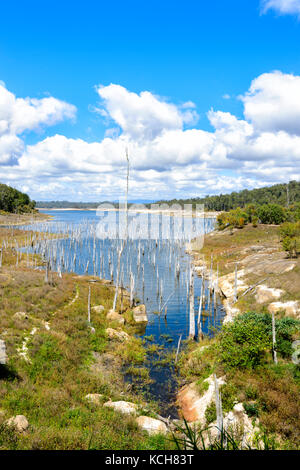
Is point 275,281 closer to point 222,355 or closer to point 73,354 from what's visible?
point 222,355

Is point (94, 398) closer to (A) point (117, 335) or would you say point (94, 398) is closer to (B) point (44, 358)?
(B) point (44, 358)

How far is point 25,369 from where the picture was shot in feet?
58.6

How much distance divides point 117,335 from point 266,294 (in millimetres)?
19838

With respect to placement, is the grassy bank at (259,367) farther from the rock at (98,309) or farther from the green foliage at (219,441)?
the rock at (98,309)

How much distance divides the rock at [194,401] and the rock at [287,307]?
13.0m

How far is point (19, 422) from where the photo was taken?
12047 mm

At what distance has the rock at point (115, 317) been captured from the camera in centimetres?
3172

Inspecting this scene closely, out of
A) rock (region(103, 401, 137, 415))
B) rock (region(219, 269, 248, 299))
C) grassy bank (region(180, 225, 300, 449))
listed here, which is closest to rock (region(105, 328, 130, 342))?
grassy bank (region(180, 225, 300, 449))

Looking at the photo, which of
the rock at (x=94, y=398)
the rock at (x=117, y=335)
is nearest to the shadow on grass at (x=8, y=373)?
the rock at (x=94, y=398)

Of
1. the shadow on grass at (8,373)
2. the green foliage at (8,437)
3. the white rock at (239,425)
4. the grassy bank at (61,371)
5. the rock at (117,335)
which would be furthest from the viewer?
the rock at (117,335)

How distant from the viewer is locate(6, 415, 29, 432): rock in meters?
11.7

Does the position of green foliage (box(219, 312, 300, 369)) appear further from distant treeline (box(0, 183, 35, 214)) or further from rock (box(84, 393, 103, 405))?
distant treeline (box(0, 183, 35, 214))

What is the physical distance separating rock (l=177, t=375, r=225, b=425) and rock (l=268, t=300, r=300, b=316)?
1299cm
